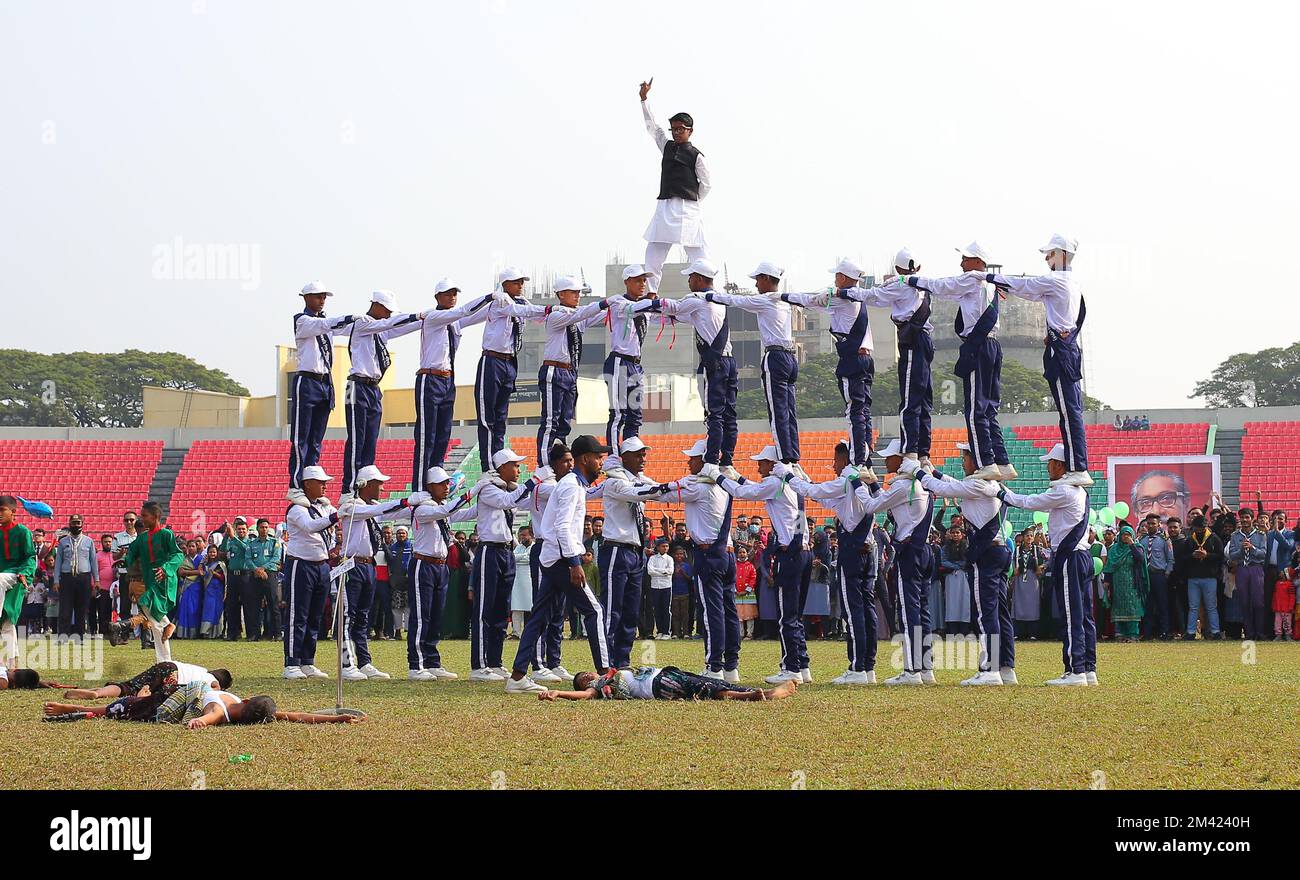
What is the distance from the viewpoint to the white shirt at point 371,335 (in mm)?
18766

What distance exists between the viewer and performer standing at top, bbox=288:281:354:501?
63.4 feet

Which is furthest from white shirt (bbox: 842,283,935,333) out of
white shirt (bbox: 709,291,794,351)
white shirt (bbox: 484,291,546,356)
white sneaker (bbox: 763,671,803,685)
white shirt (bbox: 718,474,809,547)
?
white sneaker (bbox: 763,671,803,685)

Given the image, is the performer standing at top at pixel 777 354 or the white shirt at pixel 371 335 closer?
the performer standing at top at pixel 777 354

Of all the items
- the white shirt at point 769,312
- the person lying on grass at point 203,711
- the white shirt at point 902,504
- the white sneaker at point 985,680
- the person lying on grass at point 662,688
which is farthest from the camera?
the white shirt at point 769,312

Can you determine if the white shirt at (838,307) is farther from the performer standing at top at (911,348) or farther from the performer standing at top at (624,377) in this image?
the performer standing at top at (624,377)

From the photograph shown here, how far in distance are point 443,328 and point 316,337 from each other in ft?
5.46

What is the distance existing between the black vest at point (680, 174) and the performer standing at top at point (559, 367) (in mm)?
1775

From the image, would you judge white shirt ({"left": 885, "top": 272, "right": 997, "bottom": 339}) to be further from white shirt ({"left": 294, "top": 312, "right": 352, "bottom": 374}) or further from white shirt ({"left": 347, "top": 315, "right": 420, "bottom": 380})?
white shirt ({"left": 294, "top": 312, "right": 352, "bottom": 374})

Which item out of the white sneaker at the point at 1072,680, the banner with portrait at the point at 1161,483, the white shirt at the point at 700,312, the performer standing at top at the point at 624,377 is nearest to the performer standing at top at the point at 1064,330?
the white sneaker at the point at 1072,680

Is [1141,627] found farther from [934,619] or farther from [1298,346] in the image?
[1298,346]

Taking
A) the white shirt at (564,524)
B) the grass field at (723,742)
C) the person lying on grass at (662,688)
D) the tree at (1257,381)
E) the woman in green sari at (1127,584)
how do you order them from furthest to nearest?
the tree at (1257,381) < the woman in green sari at (1127,584) < the white shirt at (564,524) < the person lying on grass at (662,688) < the grass field at (723,742)

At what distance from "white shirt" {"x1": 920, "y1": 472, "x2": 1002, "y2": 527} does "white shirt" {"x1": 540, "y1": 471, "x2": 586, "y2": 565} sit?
3.64m

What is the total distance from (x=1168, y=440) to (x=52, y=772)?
151 feet

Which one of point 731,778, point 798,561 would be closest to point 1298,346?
point 798,561
